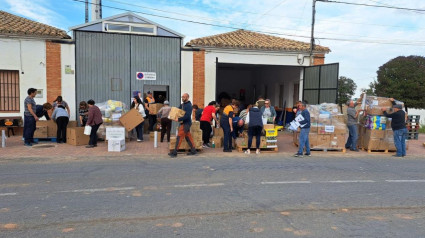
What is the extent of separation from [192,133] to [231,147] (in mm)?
1445

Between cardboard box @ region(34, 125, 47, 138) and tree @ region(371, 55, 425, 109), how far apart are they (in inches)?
1305

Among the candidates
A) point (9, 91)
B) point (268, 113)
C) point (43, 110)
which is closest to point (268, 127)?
point (268, 113)

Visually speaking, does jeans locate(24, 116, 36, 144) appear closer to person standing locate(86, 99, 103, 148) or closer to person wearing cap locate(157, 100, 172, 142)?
person standing locate(86, 99, 103, 148)

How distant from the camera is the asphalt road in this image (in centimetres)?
432

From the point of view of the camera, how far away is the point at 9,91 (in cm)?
1296

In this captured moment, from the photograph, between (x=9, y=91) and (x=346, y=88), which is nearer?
(x=9, y=91)

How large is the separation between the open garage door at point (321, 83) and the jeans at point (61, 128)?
10.8 m

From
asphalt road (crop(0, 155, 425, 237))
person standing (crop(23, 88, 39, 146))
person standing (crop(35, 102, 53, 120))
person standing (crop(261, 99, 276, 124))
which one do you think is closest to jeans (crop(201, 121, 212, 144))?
person standing (crop(261, 99, 276, 124))

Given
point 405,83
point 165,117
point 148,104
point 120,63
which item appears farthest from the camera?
point 405,83

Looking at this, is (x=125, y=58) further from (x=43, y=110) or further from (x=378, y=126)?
(x=378, y=126)

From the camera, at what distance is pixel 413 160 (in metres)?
10.2

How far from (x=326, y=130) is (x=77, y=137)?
8.26m

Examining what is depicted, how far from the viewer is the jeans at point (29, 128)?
10641mm

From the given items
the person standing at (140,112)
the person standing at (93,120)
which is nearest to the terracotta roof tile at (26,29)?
the person standing at (140,112)
